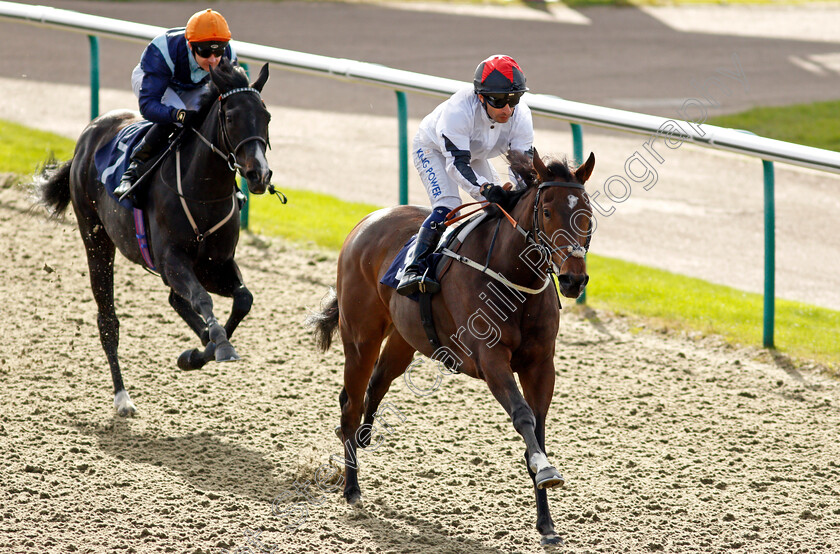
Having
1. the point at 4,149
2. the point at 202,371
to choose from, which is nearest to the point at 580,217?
the point at 202,371

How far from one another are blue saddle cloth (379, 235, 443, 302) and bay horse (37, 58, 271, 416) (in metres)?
0.85

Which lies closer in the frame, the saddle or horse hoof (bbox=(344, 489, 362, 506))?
the saddle

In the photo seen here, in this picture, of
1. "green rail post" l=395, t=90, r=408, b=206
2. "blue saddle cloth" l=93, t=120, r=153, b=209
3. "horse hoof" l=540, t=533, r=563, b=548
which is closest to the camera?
"horse hoof" l=540, t=533, r=563, b=548

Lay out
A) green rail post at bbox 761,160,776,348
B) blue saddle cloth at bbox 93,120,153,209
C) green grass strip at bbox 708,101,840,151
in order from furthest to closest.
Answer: green grass strip at bbox 708,101,840,151 → green rail post at bbox 761,160,776,348 → blue saddle cloth at bbox 93,120,153,209

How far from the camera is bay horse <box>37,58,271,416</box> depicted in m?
5.49

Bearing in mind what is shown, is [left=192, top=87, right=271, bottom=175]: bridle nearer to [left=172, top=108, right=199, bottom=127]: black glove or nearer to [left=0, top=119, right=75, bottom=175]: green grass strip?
[left=172, top=108, right=199, bottom=127]: black glove

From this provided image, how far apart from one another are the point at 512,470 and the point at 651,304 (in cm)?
300

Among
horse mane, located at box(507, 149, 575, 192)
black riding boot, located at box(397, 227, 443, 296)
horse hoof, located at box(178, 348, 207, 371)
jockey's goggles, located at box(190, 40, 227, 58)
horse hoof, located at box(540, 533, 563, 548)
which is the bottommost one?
horse hoof, located at box(540, 533, 563, 548)

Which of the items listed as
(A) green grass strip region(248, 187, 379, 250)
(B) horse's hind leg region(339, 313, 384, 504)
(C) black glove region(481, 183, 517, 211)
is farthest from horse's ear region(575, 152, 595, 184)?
(A) green grass strip region(248, 187, 379, 250)

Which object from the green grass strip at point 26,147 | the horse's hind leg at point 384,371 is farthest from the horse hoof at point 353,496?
the green grass strip at point 26,147

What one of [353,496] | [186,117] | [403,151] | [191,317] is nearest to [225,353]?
[191,317]

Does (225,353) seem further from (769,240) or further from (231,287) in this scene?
(769,240)

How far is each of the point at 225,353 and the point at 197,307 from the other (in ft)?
1.17

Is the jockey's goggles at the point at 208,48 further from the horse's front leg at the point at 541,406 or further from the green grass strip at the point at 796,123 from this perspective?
the green grass strip at the point at 796,123
